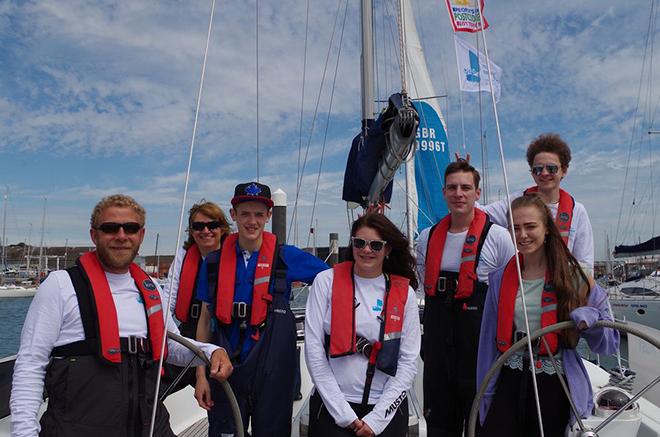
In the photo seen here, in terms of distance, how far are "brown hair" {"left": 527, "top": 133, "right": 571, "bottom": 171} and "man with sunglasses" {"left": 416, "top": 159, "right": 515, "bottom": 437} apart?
0.40m

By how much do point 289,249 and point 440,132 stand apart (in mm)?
10765

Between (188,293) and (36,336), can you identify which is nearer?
(36,336)

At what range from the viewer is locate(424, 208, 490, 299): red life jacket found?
263 centimetres

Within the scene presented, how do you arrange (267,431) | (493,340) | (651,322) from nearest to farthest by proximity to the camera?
(493,340)
(267,431)
(651,322)

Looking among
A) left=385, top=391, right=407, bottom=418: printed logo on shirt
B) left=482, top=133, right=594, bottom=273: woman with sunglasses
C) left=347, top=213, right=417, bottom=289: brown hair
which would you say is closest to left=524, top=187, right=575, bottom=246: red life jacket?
left=482, top=133, right=594, bottom=273: woman with sunglasses

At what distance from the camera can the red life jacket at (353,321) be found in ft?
7.26

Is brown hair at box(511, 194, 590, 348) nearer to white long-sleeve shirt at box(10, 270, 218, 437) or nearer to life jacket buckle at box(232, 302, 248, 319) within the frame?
life jacket buckle at box(232, 302, 248, 319)

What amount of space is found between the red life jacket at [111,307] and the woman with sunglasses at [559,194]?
2017mm

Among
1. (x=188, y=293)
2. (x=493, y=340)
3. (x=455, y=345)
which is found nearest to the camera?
(x=493, y=340)

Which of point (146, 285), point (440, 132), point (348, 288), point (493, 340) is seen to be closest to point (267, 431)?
point (348, 288)

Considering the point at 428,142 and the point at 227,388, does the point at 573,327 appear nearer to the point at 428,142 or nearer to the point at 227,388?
the point at 227,388

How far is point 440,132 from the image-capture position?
12836 millimetres

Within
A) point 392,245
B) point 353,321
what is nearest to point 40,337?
point 353,321

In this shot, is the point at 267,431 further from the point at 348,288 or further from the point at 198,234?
the point at 198,234
